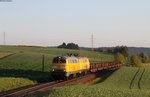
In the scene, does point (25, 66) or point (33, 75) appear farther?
point (25, 66)

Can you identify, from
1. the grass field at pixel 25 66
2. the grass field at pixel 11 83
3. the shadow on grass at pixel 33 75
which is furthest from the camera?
the grass field at pixel 25 66

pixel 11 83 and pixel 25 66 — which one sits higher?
pixel 25 66

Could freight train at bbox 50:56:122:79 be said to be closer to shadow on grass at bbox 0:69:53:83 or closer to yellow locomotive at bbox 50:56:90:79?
yellow locomotive at bbox 50:56:90:79

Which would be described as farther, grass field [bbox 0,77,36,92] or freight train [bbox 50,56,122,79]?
freight train [bbox 50,56,122,79]

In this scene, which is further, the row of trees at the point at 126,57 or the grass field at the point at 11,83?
the row of trees at the point at 126,57

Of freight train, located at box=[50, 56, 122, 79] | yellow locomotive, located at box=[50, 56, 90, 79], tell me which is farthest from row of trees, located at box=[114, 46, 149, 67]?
yellow locomotive, located at box=[50, 56, 90, 79]

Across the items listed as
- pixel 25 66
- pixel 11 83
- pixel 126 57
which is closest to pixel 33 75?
pixel 11 83

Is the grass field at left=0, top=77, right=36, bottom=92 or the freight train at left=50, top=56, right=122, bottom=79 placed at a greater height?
the freight train at left=50, top=56, right=122, bottom=79

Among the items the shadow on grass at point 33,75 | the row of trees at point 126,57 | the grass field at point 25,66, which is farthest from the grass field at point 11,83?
the row of trees at point 126,57

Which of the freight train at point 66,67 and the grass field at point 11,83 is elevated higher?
the freight train at point 66,67

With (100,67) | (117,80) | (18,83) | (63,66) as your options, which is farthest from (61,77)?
(100,67)

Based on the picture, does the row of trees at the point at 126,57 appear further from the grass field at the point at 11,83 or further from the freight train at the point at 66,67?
the grass field at the point at 11,83

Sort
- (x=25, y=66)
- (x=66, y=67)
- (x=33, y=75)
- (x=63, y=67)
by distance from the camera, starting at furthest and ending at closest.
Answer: (x=25, y=66) < (x=33, y=75) < (x=66, y=67) < (x=63, y=67)

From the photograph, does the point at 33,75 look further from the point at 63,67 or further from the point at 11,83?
the point at 11,83
